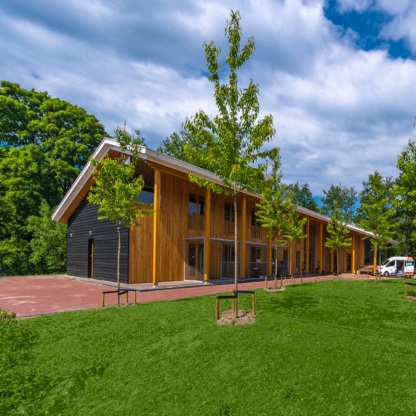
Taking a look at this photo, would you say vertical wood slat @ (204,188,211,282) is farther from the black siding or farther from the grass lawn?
the grass lawn

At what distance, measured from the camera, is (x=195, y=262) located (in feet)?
67.7

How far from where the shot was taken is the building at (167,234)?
1792 cm

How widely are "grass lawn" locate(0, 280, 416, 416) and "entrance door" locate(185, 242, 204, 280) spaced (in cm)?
1128

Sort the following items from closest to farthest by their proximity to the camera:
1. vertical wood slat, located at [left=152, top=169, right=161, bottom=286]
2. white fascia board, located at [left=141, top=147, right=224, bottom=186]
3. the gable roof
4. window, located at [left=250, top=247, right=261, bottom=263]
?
white fascia board, located at [left=141, top=147, right=224, bottom=186] → the gable roof → vertical wood slat, located at [left=152, top=169, right=161, bottom=286] → window, located at [left=250, top=247, right=261, bottom=263]

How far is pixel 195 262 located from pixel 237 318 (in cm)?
1245

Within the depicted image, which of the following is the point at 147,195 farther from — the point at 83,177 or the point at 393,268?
the point at 393,268

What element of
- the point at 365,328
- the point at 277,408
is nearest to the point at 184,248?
the point at 365,328

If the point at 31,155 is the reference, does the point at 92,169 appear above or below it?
below

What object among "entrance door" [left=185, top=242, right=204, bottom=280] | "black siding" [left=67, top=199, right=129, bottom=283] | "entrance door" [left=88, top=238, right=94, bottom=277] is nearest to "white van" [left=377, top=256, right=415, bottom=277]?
"entrance door" [left=185, top=242, right=204, bottom=280]

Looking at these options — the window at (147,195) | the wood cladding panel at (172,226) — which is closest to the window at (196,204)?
the wood cladding panel at (172,226)

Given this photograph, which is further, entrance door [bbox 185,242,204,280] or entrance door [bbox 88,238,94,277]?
entrance door [bbox 88,238,94,277]

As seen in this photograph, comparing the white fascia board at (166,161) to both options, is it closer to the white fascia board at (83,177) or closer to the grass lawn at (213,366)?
the white fascia board at (83,177)

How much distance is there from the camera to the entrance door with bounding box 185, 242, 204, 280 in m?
20.3

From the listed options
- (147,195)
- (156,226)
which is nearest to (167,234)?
(156,226)
